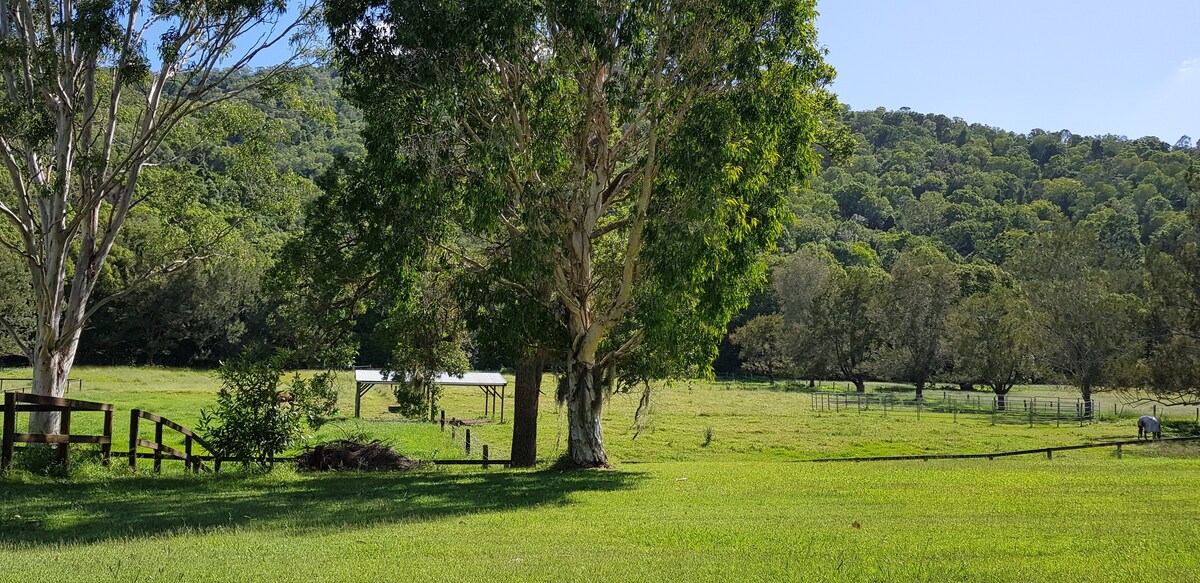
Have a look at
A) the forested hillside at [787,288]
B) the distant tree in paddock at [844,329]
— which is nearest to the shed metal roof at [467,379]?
the forested hillside at [787,288]

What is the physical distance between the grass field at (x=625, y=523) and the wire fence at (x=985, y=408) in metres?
28.8

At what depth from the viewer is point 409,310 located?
19.9 meters

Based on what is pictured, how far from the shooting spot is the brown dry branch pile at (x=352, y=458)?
19328 millimetres

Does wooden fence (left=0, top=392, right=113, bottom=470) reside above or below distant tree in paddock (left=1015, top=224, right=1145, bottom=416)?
below

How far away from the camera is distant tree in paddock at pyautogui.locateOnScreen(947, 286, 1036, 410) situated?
63062 millimetres

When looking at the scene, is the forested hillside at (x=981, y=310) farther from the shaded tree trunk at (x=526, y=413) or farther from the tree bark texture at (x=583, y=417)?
the shaded tree trunk at (x=526, y=413)

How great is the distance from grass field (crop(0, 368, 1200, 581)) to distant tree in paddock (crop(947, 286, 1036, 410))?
140 ft

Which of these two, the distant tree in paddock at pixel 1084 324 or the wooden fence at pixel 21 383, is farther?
the distant tree in paddock at pixel 1084 324

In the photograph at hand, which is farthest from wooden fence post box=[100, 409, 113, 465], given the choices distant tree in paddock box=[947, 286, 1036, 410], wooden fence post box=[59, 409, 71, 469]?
distant tree in paddock box=[947, 286, 1036, 410]

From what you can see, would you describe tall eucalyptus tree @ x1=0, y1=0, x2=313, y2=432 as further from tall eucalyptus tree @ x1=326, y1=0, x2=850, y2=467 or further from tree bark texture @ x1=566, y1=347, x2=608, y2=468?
tree bark texture @ x1=566, y1=347, x2=608, y2=468

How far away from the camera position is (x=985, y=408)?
59.0 m

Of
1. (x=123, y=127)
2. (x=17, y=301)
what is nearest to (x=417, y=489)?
(x=123, y=127)

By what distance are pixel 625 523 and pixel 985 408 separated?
175 feet

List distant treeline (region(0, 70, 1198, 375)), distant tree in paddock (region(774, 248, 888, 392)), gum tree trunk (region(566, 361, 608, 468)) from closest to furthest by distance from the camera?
1. gum tree trunk (region(566, 361, 608, 468))
2. distant treeline (region(0, 70, 1198, 375))
3. distant tree in paddock (region(774, 248, 888, 392))
